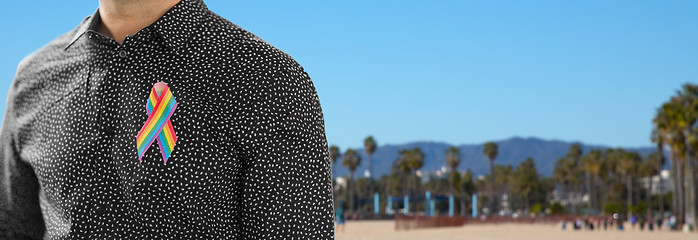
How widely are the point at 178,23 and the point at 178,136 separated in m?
0.25

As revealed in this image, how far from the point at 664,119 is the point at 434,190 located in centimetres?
13139

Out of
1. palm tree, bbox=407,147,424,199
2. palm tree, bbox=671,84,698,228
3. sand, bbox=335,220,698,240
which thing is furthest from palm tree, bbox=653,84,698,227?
palm tree, bbox=407,147,424,199

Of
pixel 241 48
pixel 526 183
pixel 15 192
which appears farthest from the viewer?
pixel 526 183

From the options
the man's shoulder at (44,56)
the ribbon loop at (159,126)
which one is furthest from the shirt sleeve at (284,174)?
the man's shoulder at (44,56)

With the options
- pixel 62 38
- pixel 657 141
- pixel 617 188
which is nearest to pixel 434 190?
pixel 617 188

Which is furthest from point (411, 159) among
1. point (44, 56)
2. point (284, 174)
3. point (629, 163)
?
point (284, 174)

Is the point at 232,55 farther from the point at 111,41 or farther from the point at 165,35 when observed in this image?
the point at 111,41

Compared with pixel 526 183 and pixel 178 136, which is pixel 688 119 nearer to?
A: pixel 178 136

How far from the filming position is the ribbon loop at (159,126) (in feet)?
4.66

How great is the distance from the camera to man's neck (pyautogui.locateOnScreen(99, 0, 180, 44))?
5.12ft

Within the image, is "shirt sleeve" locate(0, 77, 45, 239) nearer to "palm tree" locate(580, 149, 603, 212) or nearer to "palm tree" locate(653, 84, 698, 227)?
"palm tree" locate(653, 84, 698, 227)

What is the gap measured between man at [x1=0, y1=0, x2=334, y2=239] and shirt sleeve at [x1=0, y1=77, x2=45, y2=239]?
3.6 inches

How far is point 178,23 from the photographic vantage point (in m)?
1.55

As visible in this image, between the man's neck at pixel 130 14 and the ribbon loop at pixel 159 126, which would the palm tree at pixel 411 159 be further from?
the ribbon loop at pixel 159 126
